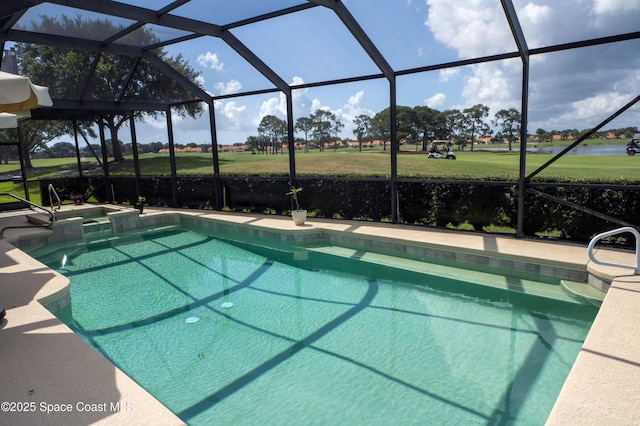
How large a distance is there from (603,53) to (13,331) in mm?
8647

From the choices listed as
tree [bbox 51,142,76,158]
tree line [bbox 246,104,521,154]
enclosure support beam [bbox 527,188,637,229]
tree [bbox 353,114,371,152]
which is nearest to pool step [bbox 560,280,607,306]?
enclosure support beam [bbox 527,188,637,229]

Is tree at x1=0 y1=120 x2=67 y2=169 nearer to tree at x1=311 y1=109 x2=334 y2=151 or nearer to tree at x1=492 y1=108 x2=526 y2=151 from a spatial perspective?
tree at x1=311 y1=109 x2=334 y2=151

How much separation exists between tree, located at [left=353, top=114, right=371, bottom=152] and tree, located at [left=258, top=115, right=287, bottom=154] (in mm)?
3497

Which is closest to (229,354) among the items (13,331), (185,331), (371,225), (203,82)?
(185,331)

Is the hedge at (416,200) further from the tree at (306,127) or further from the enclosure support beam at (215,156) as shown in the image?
the tree at (306,127)

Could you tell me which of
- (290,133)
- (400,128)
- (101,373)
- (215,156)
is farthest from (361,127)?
(101,373)

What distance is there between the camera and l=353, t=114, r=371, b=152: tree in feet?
61.2

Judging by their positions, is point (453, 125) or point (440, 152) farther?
point (440, 152)

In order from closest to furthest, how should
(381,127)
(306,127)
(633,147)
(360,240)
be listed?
(360,240) → (633,147) → (381,127) → (306,127)

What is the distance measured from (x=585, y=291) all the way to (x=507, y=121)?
968 cm

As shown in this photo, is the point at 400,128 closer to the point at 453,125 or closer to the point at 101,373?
the point at 453,125

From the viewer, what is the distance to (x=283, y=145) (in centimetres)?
1953

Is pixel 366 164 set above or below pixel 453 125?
below

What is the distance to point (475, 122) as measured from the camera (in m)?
17.6
